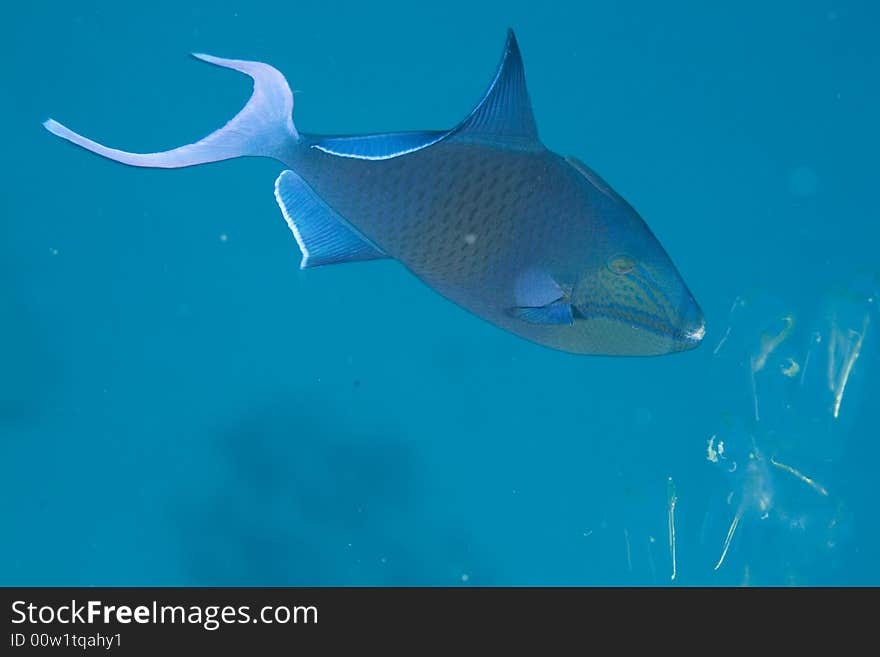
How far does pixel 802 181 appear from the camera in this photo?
3.96 m

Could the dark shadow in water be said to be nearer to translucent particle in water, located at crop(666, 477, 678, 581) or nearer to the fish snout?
translucent particle in water, located at crop(666, 477, 678, 581)

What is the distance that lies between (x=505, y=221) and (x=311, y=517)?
409 cm

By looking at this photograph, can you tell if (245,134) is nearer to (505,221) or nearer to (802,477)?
(505,221)

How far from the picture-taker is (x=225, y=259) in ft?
14.7

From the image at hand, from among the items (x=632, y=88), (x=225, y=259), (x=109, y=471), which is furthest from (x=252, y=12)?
(x=109, y=471)

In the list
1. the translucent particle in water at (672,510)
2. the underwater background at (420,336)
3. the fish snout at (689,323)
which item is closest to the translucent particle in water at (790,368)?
the underwater background at (420,336)

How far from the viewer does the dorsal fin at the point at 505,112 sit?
104 centimetres

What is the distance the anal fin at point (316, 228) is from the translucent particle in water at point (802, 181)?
349cm

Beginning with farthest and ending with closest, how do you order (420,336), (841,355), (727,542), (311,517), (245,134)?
1. (311,517)
2. (420,336)
3. (727,542)
4. (841,355)
5. (245,134)

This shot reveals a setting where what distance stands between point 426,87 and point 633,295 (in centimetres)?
329

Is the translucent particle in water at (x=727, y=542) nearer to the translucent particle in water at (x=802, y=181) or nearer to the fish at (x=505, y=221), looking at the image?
the translucent particle in water at (x=802, y=181)

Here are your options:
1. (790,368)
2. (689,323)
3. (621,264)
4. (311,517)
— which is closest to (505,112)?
(621,264)

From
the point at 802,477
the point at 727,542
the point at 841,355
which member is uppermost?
the point at 841,355

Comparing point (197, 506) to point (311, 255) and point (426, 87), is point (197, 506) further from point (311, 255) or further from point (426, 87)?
point (311, 255)
